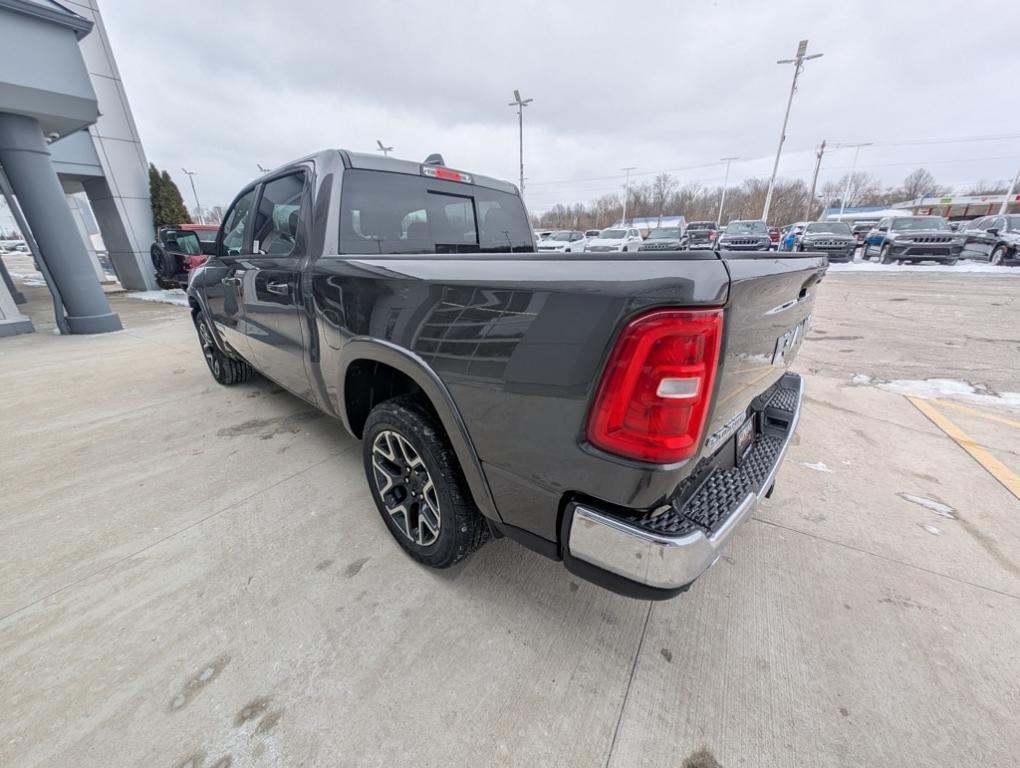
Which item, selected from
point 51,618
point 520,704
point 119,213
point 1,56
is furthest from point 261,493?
point 119,213

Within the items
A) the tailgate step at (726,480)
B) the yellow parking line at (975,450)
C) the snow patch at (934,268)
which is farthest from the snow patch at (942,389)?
the snow patch at (934,268)

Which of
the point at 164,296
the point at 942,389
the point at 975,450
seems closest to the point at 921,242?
the point at 942,389

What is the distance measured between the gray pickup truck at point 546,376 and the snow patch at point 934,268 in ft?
47.8

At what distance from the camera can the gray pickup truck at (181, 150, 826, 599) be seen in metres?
1.09

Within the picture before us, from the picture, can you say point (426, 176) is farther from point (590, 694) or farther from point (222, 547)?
point (590, 694)

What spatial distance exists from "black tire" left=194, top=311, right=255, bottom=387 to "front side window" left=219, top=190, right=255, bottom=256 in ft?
3.86

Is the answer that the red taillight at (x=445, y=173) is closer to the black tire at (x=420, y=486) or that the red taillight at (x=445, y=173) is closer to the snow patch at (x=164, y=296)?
the black tire at (x=420, y=486)

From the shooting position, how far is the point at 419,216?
256 centimetres

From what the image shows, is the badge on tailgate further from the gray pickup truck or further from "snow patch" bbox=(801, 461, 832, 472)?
"snow patch" bbox=(801, 461, 832, 472)

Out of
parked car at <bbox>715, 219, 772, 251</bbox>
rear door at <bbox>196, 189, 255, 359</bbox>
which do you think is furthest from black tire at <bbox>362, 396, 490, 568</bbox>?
parked car at <bbox>715, 219, 772, 251</bbox>

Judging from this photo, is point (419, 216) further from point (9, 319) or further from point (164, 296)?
point (164, 296)

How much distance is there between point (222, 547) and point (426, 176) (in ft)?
7.97

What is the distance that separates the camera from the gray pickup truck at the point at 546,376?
1.09 m

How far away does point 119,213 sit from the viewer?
12391 mm
